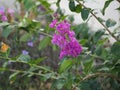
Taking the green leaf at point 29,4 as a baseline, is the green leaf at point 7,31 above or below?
below

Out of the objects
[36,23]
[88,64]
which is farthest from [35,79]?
[88,64]

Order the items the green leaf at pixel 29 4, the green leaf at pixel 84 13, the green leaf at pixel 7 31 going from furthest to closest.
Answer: the green leaf at pixel 7 31 → the green leaf at pixel 29 4 → the green leaf at pixel 84 13

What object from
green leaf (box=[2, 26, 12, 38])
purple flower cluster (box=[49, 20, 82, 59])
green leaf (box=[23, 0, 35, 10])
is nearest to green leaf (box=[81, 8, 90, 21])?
purple flower cluster (box=[49, 20, 82, 59])

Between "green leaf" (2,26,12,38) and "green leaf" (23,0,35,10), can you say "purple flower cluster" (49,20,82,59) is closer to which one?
"green leaf" (23,0,35,10)

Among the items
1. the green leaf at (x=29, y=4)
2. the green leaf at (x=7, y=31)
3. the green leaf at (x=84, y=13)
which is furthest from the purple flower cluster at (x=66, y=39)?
the green leaf at (x=7, y=31)

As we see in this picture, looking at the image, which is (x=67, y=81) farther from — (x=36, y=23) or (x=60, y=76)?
(x=36, y=23)

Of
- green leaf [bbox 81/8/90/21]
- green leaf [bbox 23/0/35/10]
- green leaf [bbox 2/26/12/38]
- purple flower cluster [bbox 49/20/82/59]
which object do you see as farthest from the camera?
green leaf [bbox 2/26/12/38]

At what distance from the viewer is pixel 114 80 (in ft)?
7.26

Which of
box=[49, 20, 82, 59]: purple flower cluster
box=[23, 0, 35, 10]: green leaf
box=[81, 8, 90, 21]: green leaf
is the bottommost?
box=[49, 20, 82, 59]: purple flower cluster

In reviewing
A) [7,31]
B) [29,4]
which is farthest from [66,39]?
[7,31]

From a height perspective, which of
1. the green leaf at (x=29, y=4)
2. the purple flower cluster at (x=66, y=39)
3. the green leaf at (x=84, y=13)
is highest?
the green leaf at (x=29, y=4)

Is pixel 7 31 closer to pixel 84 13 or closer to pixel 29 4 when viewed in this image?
pixel 29 4

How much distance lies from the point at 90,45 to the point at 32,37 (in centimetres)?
41

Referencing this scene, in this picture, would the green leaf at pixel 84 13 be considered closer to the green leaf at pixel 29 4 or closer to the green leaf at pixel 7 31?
the green leaf at pixel 29 4
